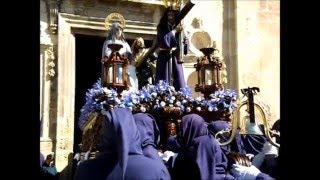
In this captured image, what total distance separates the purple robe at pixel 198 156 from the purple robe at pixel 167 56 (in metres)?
1.86

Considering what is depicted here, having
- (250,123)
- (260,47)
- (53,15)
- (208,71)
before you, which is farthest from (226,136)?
(260,47)

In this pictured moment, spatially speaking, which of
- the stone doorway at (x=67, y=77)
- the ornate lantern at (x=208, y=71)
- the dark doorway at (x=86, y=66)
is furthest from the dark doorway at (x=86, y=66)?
the ornate lantern at (x=208, y=71)

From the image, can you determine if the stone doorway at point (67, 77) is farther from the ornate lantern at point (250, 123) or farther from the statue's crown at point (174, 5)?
the ornate lantern at point (250, 123)

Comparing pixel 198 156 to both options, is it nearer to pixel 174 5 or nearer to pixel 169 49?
pixel 169 49

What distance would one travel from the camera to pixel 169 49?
29.4 ft

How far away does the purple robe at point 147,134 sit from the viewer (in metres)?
6.52

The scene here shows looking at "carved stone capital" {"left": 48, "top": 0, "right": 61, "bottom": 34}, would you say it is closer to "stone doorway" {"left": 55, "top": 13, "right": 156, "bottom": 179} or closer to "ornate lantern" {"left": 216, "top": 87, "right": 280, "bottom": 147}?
"stone doorway" {"left": 55, "top": 13, "right": 156, "bottom": 179}

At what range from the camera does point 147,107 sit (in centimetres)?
800

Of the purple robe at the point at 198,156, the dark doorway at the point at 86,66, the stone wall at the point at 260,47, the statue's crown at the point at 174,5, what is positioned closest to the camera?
the purple robe at the point at 198,156
